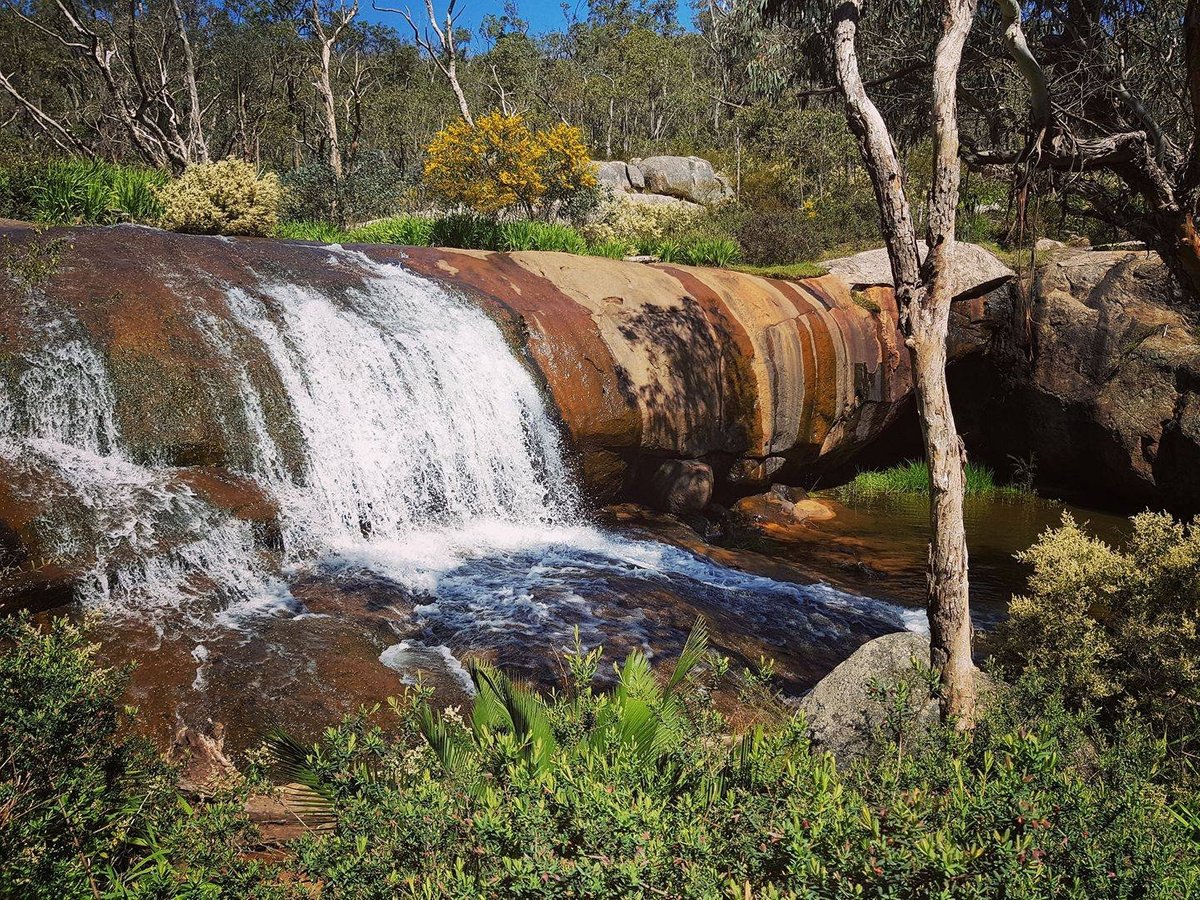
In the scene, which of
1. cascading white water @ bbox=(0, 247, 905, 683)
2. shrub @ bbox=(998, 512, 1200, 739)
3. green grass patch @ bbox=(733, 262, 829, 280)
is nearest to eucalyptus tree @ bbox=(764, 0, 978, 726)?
shrub @ bbox=(998, 512, 1200, 739)

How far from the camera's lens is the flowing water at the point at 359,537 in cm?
604

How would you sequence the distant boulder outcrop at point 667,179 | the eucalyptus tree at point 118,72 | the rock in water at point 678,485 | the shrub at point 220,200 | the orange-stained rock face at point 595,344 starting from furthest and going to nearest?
the distant boulder outcrop at point 667,179, the eucalyptus tree at point 118,72, the shrub at point 220,200, the rock in water at point 678,485, the orange-stained rock face at point 595,344

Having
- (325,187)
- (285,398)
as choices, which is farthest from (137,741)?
(325,187)

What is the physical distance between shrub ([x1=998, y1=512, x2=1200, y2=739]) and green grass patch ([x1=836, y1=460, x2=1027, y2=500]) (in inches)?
339

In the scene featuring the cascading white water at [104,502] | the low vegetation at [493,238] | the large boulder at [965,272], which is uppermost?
the low vegetation at [493,238]

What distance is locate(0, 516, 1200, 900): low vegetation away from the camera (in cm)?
229

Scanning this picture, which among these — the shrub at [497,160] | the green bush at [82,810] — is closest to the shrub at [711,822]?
the green bush at [82,810]

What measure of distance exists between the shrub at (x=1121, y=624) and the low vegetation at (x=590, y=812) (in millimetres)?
1391

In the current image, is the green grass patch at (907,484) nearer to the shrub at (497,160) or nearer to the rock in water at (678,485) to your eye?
the rock in water at (678,485)

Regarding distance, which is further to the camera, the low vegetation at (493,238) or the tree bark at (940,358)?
the low vegetation at (493,238)

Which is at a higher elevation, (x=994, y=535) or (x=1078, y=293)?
(x=1078, y=293)

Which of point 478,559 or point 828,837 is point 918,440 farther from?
point 828,837

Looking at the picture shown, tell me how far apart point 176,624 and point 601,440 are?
570cm

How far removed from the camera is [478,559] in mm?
8336
